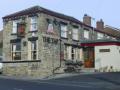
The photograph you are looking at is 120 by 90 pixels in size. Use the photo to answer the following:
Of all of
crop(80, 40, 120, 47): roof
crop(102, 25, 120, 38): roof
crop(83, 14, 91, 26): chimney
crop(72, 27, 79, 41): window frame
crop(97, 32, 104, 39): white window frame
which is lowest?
crop(80, 40, 120, 47): roof

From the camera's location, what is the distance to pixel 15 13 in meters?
43.2

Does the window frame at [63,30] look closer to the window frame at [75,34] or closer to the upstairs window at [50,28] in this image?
the window frame at [75,34]

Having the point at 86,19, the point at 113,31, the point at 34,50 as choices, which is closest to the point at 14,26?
the point at 34,50

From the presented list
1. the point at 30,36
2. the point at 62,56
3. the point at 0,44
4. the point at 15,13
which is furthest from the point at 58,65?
the point at 0,44

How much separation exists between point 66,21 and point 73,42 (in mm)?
2837

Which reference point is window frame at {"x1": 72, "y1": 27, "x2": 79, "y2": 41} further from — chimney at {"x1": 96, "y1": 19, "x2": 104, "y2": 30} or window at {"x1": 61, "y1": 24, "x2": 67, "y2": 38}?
chimney at {"x1": 96, "y1": 19, "x2": 104, "y2": 30}

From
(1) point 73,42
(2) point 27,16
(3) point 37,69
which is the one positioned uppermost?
(2) point 27,16

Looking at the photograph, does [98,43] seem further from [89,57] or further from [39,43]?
[39,43]

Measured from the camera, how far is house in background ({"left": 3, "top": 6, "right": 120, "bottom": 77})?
3884 centimetres

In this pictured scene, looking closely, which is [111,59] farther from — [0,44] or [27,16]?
[0,44]

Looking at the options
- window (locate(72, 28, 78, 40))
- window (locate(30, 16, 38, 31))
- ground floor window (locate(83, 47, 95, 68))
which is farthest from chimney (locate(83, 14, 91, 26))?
window (locate(30, 16, 38, 31))

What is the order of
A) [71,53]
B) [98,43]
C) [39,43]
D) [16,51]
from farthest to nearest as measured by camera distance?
[98,43], [71,53], [16,51], [39,43]

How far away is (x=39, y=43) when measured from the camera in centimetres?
3875

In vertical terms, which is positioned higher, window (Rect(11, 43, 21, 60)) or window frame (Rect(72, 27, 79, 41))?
window frame (Rect(72, 27, 79, 41))
